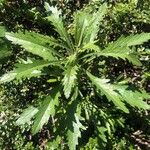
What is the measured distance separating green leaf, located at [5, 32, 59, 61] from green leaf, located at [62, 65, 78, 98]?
1.16 feet

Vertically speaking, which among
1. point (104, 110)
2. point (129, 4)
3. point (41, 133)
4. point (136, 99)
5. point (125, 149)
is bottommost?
point (41, 133)

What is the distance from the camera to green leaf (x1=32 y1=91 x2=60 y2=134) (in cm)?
392

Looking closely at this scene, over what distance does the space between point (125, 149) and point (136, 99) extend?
0.71 metres

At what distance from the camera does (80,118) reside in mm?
4156

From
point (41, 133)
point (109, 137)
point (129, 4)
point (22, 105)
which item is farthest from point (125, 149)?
point (129, 4)

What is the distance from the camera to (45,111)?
396 cm

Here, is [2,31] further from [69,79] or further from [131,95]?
[131,95]

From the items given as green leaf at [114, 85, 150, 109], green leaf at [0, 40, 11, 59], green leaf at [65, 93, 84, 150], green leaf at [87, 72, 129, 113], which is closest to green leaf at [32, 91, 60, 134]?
green leaf at [65, 93, 84, 150]

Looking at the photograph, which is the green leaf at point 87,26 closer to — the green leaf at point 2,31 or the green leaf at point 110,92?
the green leaf at point 110,92

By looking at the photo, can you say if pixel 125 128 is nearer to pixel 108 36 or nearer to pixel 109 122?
pixel 109 122

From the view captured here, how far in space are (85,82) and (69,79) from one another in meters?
0.75

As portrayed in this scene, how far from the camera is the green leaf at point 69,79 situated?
380cm

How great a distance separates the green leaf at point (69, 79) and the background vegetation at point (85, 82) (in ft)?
1.75

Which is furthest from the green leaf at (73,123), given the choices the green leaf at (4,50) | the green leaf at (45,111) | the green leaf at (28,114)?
the green leaf at (4,50)
